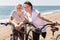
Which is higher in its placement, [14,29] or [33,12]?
[33,12]

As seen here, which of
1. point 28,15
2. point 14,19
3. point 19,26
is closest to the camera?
point 28,15

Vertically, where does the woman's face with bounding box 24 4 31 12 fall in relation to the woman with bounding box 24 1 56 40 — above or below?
above

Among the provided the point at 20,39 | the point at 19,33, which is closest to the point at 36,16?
the point at 19,33

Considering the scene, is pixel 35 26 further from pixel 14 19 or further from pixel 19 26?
pixel 14 19

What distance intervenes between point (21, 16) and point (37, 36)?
112 cm

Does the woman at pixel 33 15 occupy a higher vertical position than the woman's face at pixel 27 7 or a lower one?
lower

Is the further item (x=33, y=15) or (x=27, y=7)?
(x=33, y=15)

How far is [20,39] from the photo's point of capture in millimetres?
7117

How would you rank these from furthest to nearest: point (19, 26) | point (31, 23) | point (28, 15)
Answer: point (19, 26), point (28, 15), point (31, 23)

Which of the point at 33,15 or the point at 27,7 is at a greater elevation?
the point at 27,7

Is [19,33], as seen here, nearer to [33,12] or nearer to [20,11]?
[33,12]

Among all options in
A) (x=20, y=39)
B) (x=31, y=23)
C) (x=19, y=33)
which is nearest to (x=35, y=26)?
(x=31, y=23)

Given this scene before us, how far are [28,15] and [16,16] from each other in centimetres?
121

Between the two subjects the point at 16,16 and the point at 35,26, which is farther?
the point at 16,16
